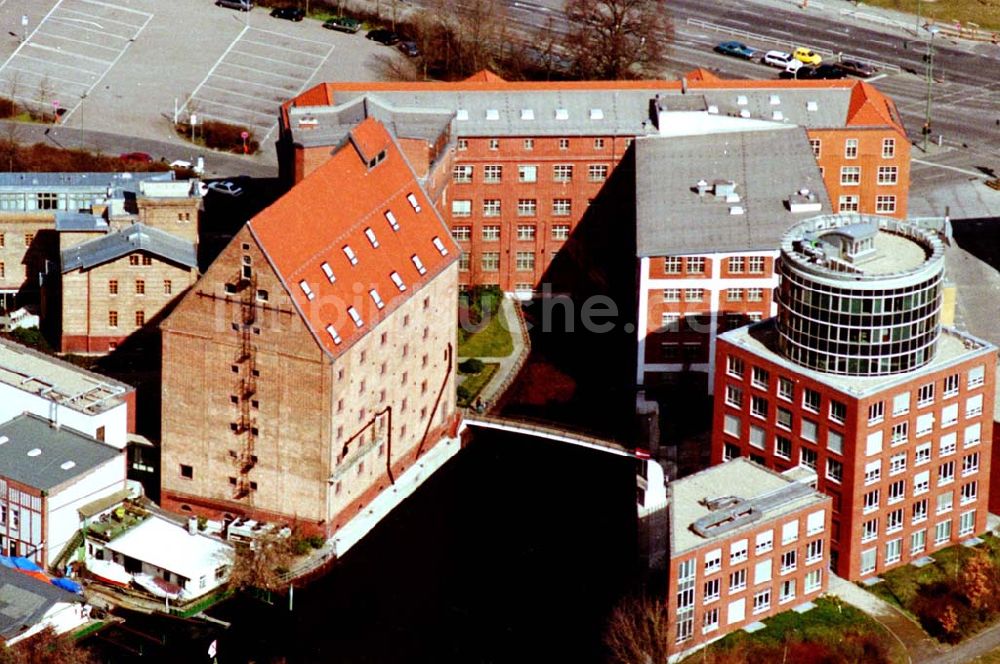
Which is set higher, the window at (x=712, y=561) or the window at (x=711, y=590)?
the window at (x=712, y=561)

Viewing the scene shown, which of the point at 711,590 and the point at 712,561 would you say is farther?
the point at 711,590

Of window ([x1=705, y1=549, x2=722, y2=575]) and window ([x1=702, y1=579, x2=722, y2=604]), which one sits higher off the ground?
window ([x1=705, y1=549, x2=722, y2=575])

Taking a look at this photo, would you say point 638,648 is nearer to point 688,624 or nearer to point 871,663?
point 688,624

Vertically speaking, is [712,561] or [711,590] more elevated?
[712,561]

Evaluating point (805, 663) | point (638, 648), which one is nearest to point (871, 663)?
point (805, 663)

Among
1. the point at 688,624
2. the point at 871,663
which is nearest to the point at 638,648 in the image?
the point at 688,624

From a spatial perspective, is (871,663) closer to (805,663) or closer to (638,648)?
(805,663)

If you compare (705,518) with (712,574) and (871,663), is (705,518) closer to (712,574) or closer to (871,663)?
(712,574)

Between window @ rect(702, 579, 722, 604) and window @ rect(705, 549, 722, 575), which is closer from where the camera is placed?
window @ rect(705, 549, 722, 575)
